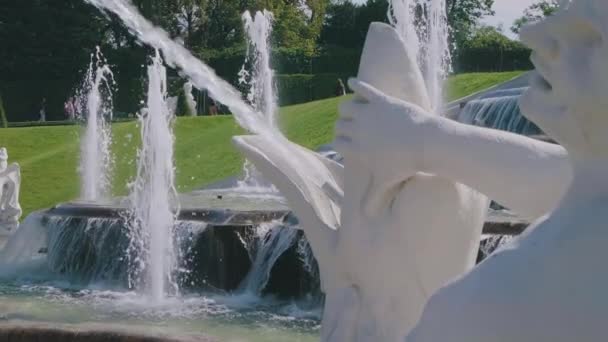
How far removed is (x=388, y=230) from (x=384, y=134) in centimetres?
32

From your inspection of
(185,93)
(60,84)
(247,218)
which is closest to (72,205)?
(247,218)

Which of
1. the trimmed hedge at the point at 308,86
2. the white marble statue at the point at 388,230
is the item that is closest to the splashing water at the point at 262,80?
the trimmed hedge at the point at 308,86

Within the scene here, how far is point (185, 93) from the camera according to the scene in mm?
30578

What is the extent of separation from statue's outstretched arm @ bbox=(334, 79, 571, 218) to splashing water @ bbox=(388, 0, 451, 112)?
51.7 ft

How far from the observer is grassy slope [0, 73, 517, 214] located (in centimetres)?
1927

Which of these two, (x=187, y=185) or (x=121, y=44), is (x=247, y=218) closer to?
(x=187, y=185)

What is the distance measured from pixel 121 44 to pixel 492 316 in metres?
41.2

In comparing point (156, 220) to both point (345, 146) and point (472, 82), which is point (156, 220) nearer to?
point (345, 146)

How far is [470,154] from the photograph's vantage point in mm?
2203

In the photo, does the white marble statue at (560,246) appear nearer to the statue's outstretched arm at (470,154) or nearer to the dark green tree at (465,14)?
the statue's outstretched arm at (470,154)

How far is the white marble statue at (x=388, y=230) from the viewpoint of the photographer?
2.41 m

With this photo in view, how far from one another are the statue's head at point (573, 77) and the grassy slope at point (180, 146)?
55.6 ft

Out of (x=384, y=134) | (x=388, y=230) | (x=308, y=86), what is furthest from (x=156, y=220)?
(x=308, y=86)

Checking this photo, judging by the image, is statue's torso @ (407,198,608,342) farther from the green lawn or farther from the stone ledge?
the green lawn
